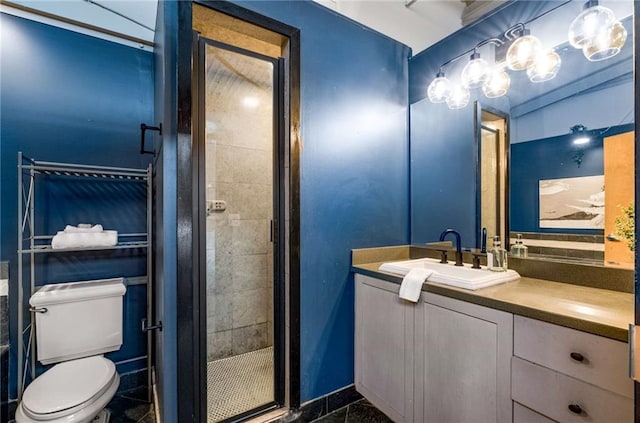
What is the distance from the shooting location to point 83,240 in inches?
68.1

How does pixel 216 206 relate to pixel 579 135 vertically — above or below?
below

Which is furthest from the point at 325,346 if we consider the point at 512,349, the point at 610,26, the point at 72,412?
the point at 610,26

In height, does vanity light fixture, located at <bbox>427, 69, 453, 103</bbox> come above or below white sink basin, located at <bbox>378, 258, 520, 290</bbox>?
above

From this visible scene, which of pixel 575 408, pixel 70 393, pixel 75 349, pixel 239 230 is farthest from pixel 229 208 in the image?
pixel 575 408

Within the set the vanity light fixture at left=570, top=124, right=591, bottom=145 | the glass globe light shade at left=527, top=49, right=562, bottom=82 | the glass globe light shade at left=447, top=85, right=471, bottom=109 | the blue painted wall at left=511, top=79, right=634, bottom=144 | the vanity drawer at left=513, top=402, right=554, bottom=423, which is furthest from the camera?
the glass globe light shade at left=447, top=85, right=471, bottom=109

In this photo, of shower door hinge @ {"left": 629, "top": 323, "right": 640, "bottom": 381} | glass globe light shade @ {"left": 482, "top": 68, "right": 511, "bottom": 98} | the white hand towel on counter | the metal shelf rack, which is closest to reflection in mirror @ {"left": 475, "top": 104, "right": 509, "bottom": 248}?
glass globe light shade @ {"left": 482, "top": 68, "right": 511, "bottom": 98}

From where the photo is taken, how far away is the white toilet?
4.35 feet

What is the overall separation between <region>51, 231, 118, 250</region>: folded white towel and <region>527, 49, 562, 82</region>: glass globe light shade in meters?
2.68

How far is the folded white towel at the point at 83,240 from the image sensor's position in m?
1.69

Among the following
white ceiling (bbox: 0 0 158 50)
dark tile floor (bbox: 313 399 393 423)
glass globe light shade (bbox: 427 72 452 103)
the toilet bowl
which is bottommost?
dark tile floor (bbox: 313 399 393 423)

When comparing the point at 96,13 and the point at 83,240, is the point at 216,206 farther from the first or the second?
the point at 96,13

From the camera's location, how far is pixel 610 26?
1268 mm

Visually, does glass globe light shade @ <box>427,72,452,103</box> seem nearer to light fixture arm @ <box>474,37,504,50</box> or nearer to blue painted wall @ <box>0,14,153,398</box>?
light fixture arm @ <box>474,37,504,50</box>

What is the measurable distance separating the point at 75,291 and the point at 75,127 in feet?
3.54
